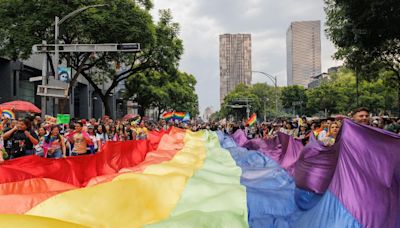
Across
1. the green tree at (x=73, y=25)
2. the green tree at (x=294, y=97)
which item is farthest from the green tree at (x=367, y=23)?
the green tree at (x=294, y=97)

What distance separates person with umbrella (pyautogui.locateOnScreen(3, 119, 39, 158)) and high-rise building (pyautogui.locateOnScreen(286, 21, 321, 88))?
512 ft

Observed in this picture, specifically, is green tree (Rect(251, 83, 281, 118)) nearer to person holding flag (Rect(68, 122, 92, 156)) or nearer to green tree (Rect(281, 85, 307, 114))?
green tree (Rect(281, 85, 307, 114))

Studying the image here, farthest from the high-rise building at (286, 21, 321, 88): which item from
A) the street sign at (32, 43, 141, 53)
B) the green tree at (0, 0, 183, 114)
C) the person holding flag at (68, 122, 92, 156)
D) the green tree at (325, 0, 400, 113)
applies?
the person holding flag at (68, 122, 92, 156)

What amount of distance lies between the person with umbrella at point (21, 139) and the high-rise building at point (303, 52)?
15618cm

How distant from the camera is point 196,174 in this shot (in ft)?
24.1

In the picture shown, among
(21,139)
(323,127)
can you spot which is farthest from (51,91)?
(323,127)

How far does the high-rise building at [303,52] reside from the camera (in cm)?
17450

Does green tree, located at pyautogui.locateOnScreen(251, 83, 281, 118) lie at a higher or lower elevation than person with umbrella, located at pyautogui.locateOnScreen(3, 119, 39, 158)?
A: higher

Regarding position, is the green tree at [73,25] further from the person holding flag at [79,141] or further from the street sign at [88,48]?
the person holding flag at [79,141]

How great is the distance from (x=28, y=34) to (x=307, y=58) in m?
179

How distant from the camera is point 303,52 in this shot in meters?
186

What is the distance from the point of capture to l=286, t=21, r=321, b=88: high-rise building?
573 ft

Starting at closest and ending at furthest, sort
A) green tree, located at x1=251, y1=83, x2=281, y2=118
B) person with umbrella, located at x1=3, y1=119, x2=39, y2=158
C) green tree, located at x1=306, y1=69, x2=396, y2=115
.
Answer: person with umbrella, located at x1=3, y1=119, x2=39, y2=158
green tree, located at x1=306, y1=69, x2=396, y2=115
green tree, located at x1=251, y1=83, x2=281, y2=118

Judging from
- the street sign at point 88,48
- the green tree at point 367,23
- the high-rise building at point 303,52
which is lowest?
the street sign at point 88,48
